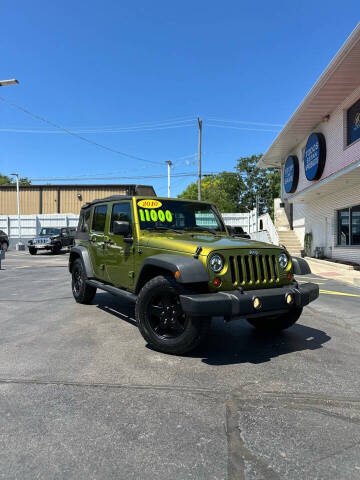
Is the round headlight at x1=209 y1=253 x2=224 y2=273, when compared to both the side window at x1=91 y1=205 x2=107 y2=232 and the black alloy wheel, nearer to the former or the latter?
the black alloy wheel

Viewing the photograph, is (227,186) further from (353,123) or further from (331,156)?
(353,123)

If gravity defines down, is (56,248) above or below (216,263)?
below

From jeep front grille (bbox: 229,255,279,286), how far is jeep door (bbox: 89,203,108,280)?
253cm

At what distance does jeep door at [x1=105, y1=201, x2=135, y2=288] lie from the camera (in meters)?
4.73

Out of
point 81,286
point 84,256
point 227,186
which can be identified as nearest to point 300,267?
point 84,256

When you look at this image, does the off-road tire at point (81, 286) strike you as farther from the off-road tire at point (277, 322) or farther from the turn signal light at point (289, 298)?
the turn signal light at point (289, 298)

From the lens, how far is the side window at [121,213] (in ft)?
16.4

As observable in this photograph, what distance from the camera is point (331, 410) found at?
2.71 meters

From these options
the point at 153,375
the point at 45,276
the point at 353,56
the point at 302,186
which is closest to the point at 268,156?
the point at 302,186

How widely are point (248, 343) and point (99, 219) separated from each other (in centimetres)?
316

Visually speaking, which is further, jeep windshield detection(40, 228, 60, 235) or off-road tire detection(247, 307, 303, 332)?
jeep windshield detection(40, 228, 60, 235)

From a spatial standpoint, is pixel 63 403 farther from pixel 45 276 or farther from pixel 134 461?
pixel 45 276

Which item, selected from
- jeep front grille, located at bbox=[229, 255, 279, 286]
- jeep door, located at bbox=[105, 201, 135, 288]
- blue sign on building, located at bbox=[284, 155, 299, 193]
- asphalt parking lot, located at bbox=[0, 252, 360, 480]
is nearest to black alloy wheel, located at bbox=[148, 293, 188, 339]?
asphalt parking lot, located at bbox=[0, 252, 360, 480]

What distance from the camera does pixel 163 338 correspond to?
3.88 metres
